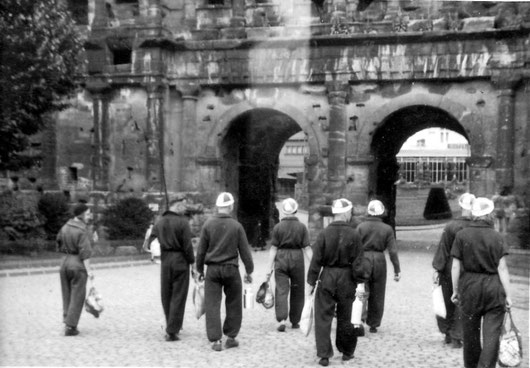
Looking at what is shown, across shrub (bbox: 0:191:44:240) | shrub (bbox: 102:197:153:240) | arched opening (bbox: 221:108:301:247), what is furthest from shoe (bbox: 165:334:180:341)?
arched opening (bbox: 221:108:301:247)

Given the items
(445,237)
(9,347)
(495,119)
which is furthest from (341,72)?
(9,347)

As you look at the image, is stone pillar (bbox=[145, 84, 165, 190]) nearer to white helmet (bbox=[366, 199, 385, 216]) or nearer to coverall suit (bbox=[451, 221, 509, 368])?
white helmet (bbox=[366, 199, 385, 216])

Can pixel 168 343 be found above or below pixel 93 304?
below

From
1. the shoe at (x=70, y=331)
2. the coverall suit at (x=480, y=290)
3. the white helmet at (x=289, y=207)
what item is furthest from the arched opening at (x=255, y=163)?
the coverall suit at (x=480, y=290)

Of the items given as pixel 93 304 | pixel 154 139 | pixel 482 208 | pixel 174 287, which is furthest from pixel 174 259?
pixel 154 139

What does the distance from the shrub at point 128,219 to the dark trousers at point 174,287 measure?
14525 millimetres

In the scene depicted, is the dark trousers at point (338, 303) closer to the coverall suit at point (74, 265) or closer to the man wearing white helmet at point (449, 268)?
the man wearing white helmet at point (449, 268)

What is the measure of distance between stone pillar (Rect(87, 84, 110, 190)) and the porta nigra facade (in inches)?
1.9

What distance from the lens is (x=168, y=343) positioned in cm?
1086

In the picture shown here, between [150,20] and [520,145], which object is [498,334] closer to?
[520,145]

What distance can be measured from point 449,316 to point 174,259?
12.4ft

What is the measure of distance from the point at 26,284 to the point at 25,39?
18.7 ft

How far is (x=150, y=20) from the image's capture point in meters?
26.9

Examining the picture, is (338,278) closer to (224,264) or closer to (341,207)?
(341,207)
